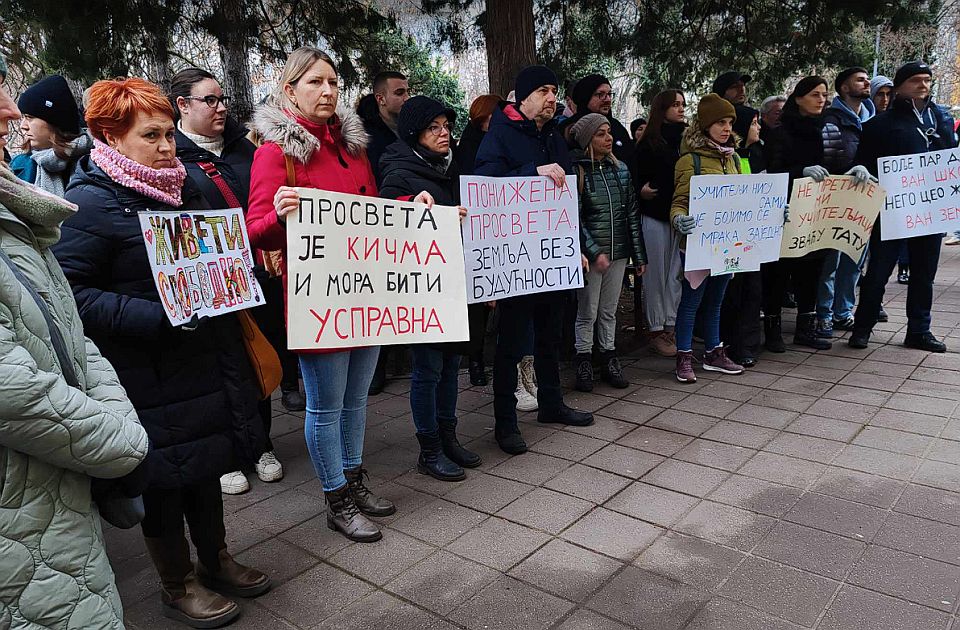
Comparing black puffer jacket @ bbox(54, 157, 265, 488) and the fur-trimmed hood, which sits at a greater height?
the fur-trimmed hood

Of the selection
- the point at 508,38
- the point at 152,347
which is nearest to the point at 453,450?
the point at 152,347

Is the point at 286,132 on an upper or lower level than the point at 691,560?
upper

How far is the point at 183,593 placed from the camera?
106 inches

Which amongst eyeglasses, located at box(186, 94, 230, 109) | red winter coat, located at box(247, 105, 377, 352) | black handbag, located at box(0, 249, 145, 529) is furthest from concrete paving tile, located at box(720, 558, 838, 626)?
eyeglasses, located at box(186, 94, 230, 109)

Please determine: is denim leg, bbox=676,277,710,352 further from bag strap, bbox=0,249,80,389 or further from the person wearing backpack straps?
bag strap, bbox=0,249,80,389

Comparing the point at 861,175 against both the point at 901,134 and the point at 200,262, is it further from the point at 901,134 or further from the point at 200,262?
the point at 200,262

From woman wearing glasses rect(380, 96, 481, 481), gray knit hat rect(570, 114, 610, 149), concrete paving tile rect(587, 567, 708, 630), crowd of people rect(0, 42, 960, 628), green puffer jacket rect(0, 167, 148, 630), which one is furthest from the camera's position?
gray knit hat rect(570, 114, 610, 149)

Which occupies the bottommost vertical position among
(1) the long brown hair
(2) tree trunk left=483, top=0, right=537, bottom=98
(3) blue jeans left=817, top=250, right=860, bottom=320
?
(3) blue jeans left=817, top=250, right=860, bottom=320

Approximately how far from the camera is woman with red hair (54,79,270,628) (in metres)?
2.38

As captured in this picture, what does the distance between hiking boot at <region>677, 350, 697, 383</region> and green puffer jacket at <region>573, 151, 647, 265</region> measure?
992mm

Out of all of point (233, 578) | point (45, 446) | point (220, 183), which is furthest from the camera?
point (220, 183)

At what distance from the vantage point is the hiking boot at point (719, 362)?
5.67 metres

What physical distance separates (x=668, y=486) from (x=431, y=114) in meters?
2.19

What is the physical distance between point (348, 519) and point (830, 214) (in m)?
4.66
